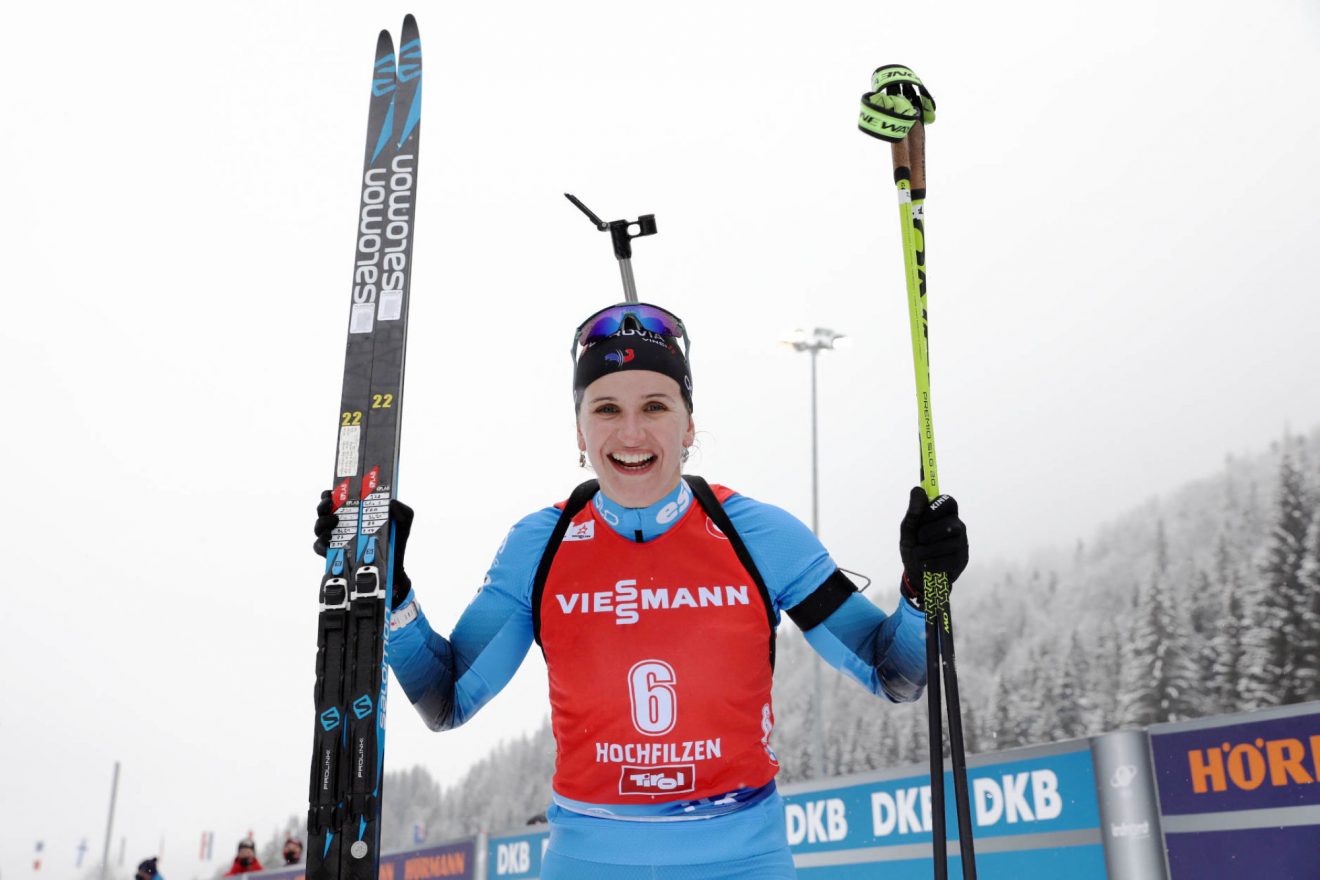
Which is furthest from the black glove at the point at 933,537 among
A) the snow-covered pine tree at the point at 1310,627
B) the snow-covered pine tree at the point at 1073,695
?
the snow-covered pine tree at the point at 1073,695

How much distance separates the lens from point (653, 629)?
8.45 feet

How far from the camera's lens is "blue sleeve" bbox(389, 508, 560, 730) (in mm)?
2814

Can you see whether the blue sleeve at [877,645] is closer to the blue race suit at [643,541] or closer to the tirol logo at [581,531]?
the blue race suit at [643,541]

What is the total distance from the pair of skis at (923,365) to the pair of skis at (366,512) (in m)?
1.47

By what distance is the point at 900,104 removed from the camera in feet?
8.81

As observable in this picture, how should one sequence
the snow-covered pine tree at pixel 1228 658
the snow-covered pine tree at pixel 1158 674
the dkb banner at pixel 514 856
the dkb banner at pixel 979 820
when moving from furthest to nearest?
the snow-covered pine tree at pixel 1158 674
the snow-covered pine tree at pixel 1228 658
the dkb banner at pixel 514 856
the dkb banner at pixel 979 820

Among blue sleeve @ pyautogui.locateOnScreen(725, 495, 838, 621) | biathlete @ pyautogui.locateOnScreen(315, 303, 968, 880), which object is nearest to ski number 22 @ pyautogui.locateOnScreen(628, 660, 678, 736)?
biathlete @ pyautogui.locateOnScreen(315, 303, 968, 880)

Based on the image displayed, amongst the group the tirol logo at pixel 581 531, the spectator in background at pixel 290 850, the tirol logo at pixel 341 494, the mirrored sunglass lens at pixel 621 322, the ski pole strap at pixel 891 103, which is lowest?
the spectator in background at pixel 290 850

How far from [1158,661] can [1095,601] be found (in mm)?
15477

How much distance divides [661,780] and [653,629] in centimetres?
35

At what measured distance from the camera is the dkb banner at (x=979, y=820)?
4348mm

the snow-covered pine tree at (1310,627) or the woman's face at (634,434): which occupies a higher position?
the snow-covered pine tree at (1310,627)

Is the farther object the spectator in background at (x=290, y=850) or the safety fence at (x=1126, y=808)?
the spectator in background at (x=290, y=850)

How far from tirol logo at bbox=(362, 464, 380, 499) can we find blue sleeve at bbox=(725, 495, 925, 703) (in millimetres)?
1264
